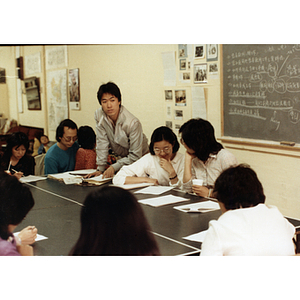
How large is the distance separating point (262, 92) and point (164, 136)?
2.58 ft

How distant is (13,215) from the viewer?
2504mm

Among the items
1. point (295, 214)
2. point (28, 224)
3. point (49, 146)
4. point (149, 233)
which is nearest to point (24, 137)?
point (49, 146)

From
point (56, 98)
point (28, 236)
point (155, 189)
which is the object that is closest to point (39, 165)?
point (56, 98)

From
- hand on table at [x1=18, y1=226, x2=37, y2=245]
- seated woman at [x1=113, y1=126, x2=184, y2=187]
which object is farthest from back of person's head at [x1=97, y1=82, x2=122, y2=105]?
hand on table at [x1=18, y1=226, x2=37, y2=245]

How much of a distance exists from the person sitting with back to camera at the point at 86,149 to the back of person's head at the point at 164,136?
44 centimetres

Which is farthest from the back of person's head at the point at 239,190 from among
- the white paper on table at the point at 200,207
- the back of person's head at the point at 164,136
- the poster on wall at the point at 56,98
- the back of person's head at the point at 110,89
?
the poster on wall at the point at 56,98

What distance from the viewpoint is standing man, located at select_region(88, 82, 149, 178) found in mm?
2719

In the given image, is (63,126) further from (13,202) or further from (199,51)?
(199,51)

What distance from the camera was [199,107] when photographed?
279cm

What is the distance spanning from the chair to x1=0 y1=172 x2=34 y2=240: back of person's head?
16cm

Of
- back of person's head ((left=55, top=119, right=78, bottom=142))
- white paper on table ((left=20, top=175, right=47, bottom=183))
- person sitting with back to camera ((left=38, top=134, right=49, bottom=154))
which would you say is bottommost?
white paper on table ((left=20, top=175, right=47, bottom=183))

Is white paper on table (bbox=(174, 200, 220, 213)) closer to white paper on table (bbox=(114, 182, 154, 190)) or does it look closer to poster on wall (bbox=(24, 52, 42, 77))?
white paper on table (bbox=(114, 182, 154, 190))

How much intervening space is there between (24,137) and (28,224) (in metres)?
0.66
